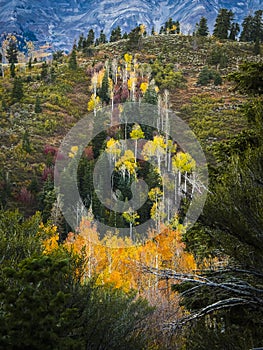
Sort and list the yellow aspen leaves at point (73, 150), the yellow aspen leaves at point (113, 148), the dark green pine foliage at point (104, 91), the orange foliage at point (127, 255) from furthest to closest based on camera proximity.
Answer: the dark green pine foliage at point (104, 91) → the yellow aspen leaves at point (73, 150) → the yellow aspen leaves at point (113, 148) → the orange foliage at point (127, 255)

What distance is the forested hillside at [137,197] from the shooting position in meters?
5.74

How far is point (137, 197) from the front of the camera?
40625mm

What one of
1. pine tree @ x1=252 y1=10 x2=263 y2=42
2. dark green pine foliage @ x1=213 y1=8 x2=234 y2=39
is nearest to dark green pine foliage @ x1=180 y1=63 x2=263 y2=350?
dark green pine foliage @ x1=213 y1=8 x2=234 y2=39

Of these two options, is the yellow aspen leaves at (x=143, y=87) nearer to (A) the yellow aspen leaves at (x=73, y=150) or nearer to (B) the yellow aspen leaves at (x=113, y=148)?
(B) the yellow aspen leaves at (x=113, y=148)

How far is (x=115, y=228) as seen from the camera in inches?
1444

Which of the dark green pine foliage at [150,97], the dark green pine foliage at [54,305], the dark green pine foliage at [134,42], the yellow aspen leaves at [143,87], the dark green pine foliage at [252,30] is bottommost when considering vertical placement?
the dark green pine foliage at [150,97]

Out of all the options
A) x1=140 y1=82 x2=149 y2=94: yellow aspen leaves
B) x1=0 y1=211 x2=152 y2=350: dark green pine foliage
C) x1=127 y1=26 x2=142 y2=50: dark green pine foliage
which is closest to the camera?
x1=0 y1=211 x2=152 y2=350: dark green pine foliage

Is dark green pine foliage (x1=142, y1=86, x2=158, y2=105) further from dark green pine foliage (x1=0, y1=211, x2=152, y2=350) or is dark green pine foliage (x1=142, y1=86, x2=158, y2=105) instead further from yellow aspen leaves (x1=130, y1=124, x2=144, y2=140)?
dark green pine foliage (x1=0, y1=211, x2=152, y2=350)

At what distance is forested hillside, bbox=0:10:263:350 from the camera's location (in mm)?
5742

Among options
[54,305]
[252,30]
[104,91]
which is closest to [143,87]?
[104,91]

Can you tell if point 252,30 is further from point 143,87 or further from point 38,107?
point 38,107

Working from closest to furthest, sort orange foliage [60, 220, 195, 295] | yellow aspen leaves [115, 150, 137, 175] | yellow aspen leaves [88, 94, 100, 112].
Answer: orange foliage [60, 220, 195, 295] → yellow aspen leaves [115, 150, 137, 175] → yellow aspen leaves [88, 94, 100, 112]

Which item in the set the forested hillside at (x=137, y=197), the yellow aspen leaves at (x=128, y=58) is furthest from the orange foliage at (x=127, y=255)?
the yellow aspen leaves at (x=128, y=58)

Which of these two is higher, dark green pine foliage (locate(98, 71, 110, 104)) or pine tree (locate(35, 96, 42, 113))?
dark green pine foliage (locate(98, 71, 110, 104))
